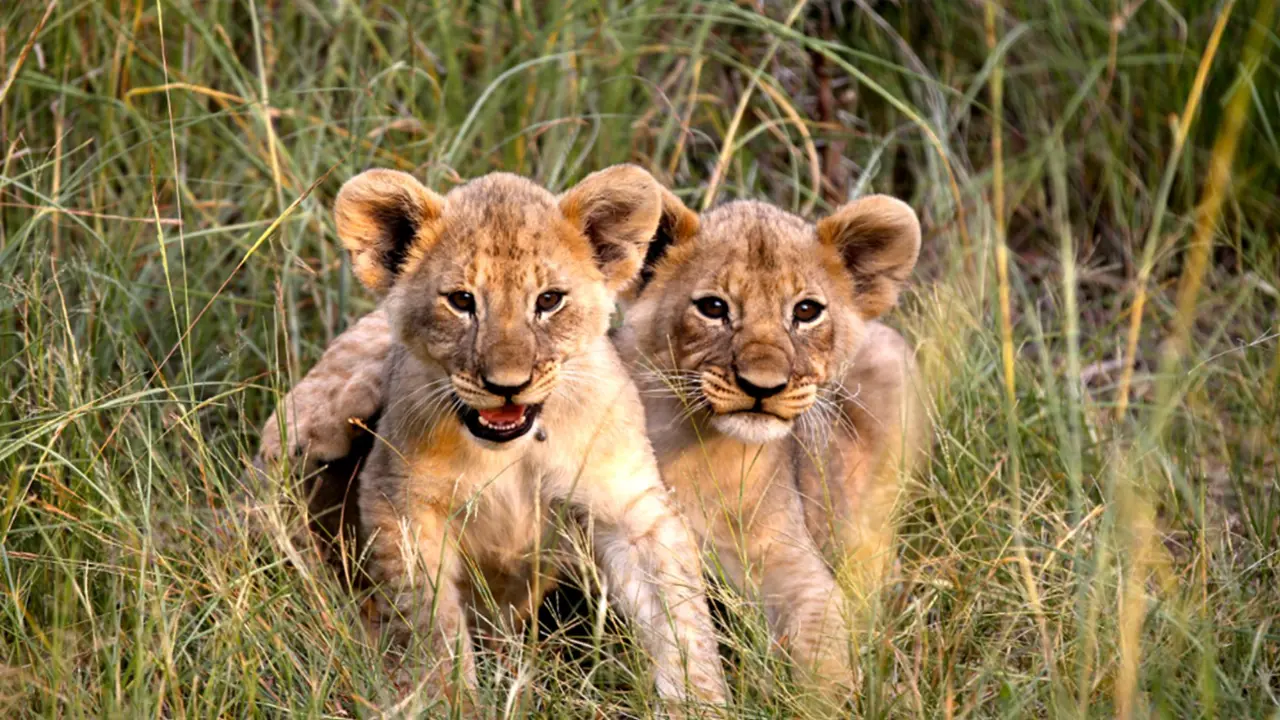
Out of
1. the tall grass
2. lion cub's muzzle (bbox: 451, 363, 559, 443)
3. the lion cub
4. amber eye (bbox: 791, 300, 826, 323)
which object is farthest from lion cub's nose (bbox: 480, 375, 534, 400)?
amber eye (bbox: 791, 300, 826, 323)

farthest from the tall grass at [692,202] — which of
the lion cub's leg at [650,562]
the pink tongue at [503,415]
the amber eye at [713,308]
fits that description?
the amber eye at [713,308]

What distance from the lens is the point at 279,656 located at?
3334mm

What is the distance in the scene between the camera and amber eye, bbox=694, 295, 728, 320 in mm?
4262

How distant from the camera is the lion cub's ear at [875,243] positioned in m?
4.41

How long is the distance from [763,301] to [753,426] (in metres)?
0.34

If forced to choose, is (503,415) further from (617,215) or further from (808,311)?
(808,311)

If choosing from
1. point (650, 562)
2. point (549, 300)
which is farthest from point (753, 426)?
point (549, 300)

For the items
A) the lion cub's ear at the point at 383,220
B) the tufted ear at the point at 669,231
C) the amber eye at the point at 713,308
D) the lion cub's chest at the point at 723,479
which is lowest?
the lion cub's chest at the point at 723,479

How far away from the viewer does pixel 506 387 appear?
12.0 ft

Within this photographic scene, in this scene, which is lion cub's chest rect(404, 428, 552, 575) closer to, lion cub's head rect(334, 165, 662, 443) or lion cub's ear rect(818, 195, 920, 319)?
lion cub's head rect(334, 165, 662, 443)

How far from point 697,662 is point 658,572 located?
25 cm

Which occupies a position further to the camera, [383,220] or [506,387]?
[383,220]

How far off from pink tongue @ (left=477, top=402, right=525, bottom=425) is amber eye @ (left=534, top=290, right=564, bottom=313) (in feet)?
0.84

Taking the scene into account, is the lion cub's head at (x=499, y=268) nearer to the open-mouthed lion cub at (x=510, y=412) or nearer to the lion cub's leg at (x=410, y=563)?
the open-mouthed lion cub at (x=510, y=412)
